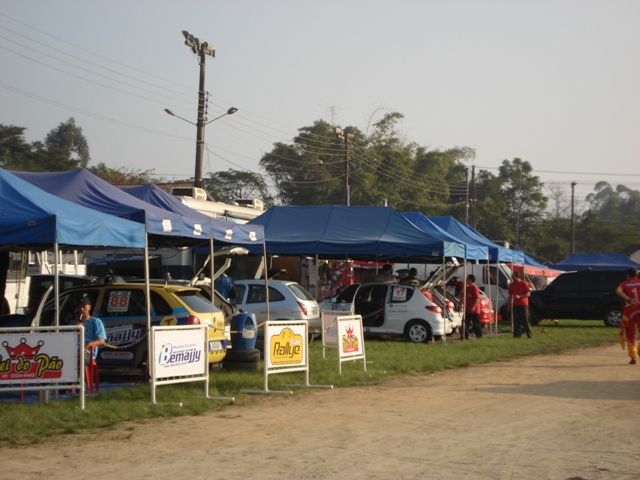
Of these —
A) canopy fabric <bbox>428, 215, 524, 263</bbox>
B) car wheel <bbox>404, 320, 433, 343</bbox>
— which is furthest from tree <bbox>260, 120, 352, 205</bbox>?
car wheel <bbox>404, 320, 433, 343</bbox>


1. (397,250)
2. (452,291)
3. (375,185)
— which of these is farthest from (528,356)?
(375,185)

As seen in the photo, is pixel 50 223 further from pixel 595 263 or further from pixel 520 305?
pixel 595 263

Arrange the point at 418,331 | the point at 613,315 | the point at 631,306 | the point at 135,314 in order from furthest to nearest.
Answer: the point at 613,315 < the point at 418,331 < the point at 631,306 < the point at 135,314

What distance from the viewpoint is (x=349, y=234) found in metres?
24.6

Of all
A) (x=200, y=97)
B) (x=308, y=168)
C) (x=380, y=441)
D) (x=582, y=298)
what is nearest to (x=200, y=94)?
(x=200, y=97)

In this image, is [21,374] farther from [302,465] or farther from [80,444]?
[302,465]

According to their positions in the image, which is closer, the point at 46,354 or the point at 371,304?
the point at 46,354

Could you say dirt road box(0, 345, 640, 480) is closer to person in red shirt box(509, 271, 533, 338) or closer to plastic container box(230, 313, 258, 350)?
plastic container box(230, 313, 258, 350)

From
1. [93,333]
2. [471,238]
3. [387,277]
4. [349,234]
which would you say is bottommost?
[93,333]

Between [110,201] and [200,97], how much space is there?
62.1 ft

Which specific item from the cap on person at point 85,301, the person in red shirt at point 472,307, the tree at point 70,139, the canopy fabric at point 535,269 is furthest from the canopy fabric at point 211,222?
the tree at point 70,139

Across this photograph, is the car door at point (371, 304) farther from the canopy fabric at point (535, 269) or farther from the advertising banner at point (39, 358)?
the canopy fabric at point (535, 269)

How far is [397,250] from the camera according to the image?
23688 millimetres

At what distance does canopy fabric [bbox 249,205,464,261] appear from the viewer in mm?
23688
